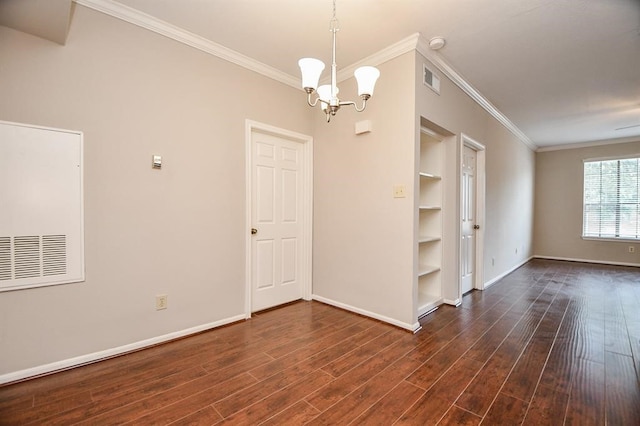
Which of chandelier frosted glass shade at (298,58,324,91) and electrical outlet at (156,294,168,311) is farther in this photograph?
electrical outlet at (156,294,168,311)

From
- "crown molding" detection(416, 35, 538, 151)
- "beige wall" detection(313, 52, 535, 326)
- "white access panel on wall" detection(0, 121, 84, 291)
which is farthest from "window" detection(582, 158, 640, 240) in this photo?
"white access panel on wall" detection(0, 121, 84, 291)

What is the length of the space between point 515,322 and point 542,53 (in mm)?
2837

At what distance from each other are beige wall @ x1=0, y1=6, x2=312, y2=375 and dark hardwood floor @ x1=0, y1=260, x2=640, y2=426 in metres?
0.29

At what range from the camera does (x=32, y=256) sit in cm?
193

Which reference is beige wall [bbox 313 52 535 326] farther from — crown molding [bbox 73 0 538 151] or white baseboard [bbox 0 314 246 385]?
white baseboard [bbox 0 314 246 385]

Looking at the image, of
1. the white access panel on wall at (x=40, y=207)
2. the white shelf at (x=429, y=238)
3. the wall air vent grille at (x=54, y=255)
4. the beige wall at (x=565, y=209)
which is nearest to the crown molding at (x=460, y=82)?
the white shelf at (x=429, y=238)

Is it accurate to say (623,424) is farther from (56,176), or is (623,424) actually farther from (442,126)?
(56,176)

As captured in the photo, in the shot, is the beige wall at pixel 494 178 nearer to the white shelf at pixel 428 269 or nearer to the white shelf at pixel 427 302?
the white shelf at pixel 428 269

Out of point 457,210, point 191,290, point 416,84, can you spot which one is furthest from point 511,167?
point 191,290

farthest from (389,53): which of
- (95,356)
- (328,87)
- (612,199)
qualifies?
(612,199)

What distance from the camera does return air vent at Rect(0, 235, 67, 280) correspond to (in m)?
1.85

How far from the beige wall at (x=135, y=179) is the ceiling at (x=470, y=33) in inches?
15.5

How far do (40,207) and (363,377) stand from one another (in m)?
2.58

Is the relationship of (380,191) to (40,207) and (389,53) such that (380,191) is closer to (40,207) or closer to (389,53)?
(389,53)
